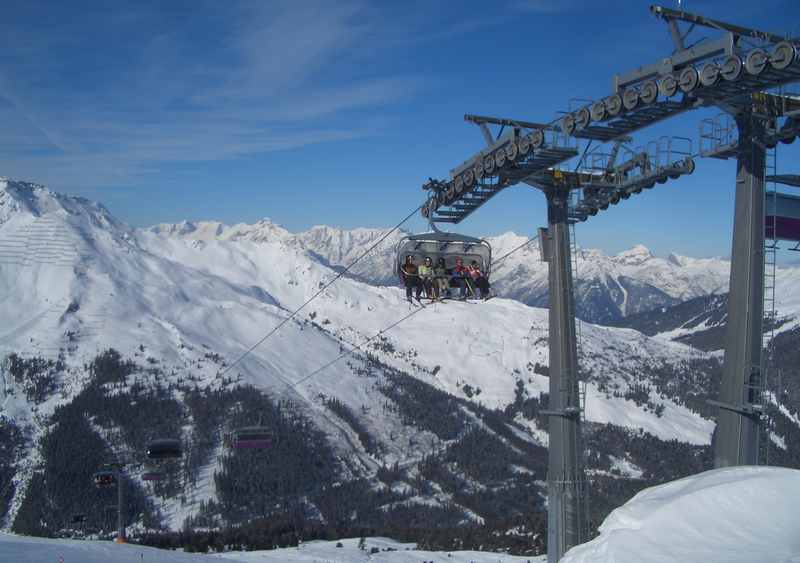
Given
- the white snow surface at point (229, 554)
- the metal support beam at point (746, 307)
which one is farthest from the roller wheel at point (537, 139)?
the white snow surface at point (229, 554)

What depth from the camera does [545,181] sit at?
1886cm

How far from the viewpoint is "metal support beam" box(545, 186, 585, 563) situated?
60.1 feet

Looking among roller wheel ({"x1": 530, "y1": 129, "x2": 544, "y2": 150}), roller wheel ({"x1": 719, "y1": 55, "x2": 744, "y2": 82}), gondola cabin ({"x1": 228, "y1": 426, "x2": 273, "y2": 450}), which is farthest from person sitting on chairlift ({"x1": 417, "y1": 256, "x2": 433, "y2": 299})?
gondola cabin ({"x1": 228, "y1": 426, "x2": 273, "y2": 450})

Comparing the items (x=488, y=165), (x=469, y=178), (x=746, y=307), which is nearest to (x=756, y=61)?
(x=746, y=307)

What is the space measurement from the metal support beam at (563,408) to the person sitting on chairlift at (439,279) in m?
5.78

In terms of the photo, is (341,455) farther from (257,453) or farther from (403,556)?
(403,556)

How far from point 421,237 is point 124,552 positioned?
2243 centimetres

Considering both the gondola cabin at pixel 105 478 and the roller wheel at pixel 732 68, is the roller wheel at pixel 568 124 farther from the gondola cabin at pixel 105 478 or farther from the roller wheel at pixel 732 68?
the gondola cabin at pixel 105 478

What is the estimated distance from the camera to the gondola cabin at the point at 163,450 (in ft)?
112

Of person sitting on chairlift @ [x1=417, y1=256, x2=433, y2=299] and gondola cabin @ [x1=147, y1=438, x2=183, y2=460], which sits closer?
person sitting on chairlift @ [x1=417, y1=256, x2=433, y2=299]

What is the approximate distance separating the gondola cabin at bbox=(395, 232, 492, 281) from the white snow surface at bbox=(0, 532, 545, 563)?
16.9 m

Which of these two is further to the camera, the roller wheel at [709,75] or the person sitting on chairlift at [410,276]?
the person sitting on chairlift at [410,276]

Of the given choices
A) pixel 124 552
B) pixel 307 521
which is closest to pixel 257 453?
pixel 307 521

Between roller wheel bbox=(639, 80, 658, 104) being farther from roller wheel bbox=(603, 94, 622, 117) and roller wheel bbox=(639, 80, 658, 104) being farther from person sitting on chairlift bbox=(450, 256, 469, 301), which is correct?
person sitting on chairlift bbox=(450, 256, 469, 301)
